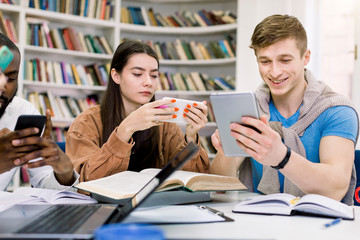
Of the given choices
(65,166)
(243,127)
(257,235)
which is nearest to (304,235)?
(257,235)

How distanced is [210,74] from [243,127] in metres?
3.56

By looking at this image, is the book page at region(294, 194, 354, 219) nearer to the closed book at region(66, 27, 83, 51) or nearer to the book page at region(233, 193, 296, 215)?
the book page at region(233, 193, 296, 215)

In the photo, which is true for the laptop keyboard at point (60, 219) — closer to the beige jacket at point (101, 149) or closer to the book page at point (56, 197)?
the book page at point (56, 197)

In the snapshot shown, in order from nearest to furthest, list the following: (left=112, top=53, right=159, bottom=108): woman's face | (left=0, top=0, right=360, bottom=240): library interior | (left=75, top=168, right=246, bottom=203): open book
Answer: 1. (left=75, top=168, right=246, bottom=203): open book
2. (left=112, top=53, right=159, bottom=108): woman's face
3. (left=0, top=0, right=360, bottom=240): library interior

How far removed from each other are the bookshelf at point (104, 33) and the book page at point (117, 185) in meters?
2.78

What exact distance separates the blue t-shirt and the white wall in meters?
2.40

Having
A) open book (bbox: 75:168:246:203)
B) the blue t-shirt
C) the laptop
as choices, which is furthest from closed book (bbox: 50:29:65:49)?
the laptop

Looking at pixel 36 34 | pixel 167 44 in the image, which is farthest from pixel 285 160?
pixel 167 44

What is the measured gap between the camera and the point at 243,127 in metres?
1.15

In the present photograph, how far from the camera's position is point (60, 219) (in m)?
0.86

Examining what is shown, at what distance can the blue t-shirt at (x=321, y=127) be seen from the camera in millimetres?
1474

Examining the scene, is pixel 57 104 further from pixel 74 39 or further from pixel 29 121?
pixel 29 121

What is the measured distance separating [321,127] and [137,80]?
906mm

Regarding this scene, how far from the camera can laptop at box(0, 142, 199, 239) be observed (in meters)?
0.73
